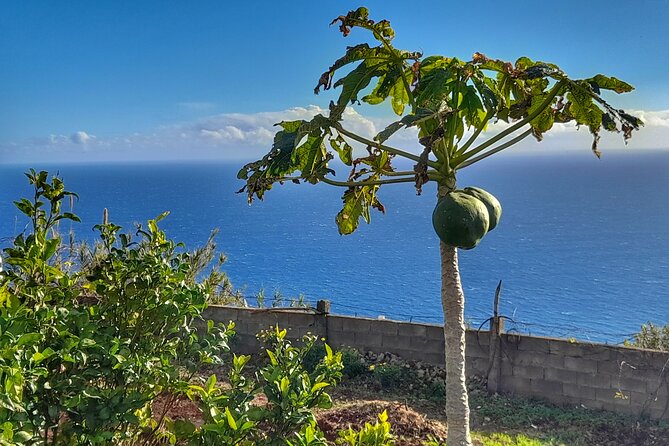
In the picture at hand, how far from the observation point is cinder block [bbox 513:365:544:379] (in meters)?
4.92

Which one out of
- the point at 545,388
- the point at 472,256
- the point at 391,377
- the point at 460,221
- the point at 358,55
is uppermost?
the point at 358,55

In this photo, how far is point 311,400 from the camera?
173cm

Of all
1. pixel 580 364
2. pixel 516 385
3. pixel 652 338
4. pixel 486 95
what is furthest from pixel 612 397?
pixel 486 95

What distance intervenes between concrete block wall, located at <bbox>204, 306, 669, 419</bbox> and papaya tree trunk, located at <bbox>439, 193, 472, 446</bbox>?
9.75 ft

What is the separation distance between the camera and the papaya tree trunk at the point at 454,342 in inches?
87.0

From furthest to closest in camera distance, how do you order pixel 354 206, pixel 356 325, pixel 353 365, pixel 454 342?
1. pixel 356 325
2. pixel 353 365
3. pixel 354 206
4. pixel 454 342

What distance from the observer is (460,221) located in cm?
199

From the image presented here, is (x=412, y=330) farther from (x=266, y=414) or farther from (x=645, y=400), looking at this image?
(x=266, y=414)

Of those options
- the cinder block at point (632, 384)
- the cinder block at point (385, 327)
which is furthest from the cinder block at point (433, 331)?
the cinder block at point (632, 384)

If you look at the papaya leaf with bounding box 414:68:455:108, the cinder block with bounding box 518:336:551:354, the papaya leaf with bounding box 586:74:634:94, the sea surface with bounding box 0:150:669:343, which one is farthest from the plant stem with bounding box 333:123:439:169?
the cinder block with bounding box 518:336:551:354

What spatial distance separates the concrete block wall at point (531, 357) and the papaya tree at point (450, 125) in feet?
9.65

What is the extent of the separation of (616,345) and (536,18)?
1026cm

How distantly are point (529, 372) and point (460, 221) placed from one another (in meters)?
3.58

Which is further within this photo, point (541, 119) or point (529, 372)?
point (529, 372)
